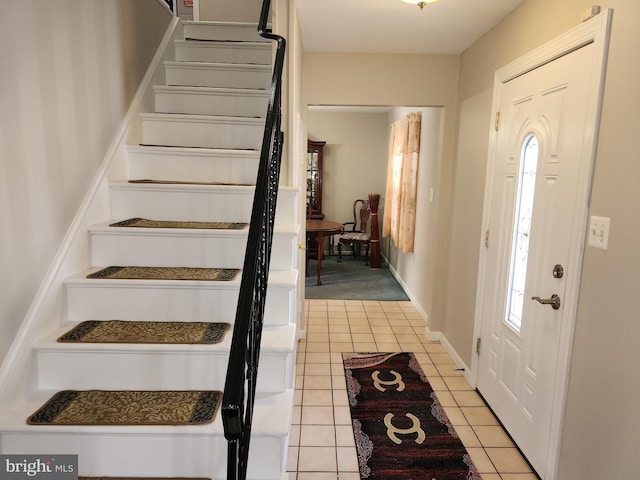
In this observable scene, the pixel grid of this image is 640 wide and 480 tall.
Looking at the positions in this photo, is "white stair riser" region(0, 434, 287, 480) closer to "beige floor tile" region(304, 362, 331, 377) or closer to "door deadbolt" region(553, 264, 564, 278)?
"door deadbolt" region(553, 264, 564, 278)

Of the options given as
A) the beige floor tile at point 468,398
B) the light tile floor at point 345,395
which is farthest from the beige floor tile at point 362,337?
the beige floor tile at point 468,398

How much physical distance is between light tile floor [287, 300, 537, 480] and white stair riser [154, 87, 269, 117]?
6.53 feet

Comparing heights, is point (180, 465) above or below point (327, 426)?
above

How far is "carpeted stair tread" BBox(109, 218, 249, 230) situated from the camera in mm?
2041

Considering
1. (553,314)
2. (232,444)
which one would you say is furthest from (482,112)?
(232,444)

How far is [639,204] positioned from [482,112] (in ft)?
5.42

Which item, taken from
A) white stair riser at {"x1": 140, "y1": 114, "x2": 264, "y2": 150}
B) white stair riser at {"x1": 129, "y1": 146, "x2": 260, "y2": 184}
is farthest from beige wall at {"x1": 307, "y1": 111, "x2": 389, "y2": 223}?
white stair riser at {"x1": 129, "y1": 146, "x2": 260, "y2": 184}

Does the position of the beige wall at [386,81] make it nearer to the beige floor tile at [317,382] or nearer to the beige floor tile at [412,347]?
the beige floor tile at [412,347]

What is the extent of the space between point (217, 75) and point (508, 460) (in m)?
3.06

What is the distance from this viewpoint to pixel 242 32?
337cm

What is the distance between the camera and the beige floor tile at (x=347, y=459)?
2.13 m

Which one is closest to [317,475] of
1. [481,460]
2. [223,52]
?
[481,460]

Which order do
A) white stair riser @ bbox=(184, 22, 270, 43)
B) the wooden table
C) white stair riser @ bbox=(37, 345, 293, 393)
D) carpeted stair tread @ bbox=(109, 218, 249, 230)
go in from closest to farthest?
white stair riser @ bbox=(37, 345, 293, 393) → carpeted stair tread @ bbox=(109, 218, 249, 230) → white stair riser @ bbox=(184, 22, 270, 43) → the wooden table

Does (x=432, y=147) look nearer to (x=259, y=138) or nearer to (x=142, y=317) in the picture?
(x=259, y=138)
